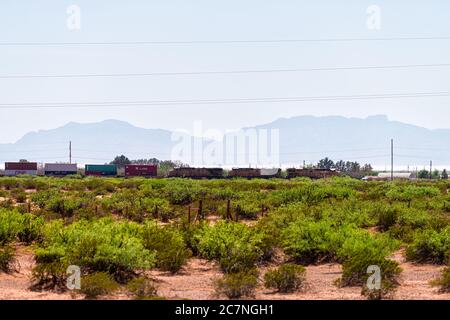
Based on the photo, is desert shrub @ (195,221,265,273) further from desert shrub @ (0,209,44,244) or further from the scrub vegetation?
desert shrub @ (0,209,44,244)

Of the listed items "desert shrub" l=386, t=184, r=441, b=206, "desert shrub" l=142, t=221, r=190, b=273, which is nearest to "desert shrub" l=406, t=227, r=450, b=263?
"desert shrub" l=142, t=221, r=190, b=273

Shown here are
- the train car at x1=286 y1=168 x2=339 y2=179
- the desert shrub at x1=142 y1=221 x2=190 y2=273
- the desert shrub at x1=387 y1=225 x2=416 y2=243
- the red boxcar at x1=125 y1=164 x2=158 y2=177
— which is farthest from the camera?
the red boxcar at x1=125 y1=164 x2=158 y2=177

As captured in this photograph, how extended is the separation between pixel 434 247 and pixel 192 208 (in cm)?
2183

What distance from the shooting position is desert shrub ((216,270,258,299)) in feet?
52.3

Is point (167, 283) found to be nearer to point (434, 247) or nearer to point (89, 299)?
point (89, 299)

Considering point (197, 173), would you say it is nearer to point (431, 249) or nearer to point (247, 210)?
point (247, 210)

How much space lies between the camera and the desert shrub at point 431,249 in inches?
868

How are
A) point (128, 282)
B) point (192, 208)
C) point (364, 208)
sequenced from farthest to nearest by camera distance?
1. point (192, 208)
2. point (364, 208)
3. point (128, 282)

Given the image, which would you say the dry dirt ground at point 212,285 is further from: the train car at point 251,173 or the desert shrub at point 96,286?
the train car at point 251,173

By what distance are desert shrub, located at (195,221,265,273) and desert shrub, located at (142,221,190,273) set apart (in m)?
0.70

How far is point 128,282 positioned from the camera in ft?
57.7
